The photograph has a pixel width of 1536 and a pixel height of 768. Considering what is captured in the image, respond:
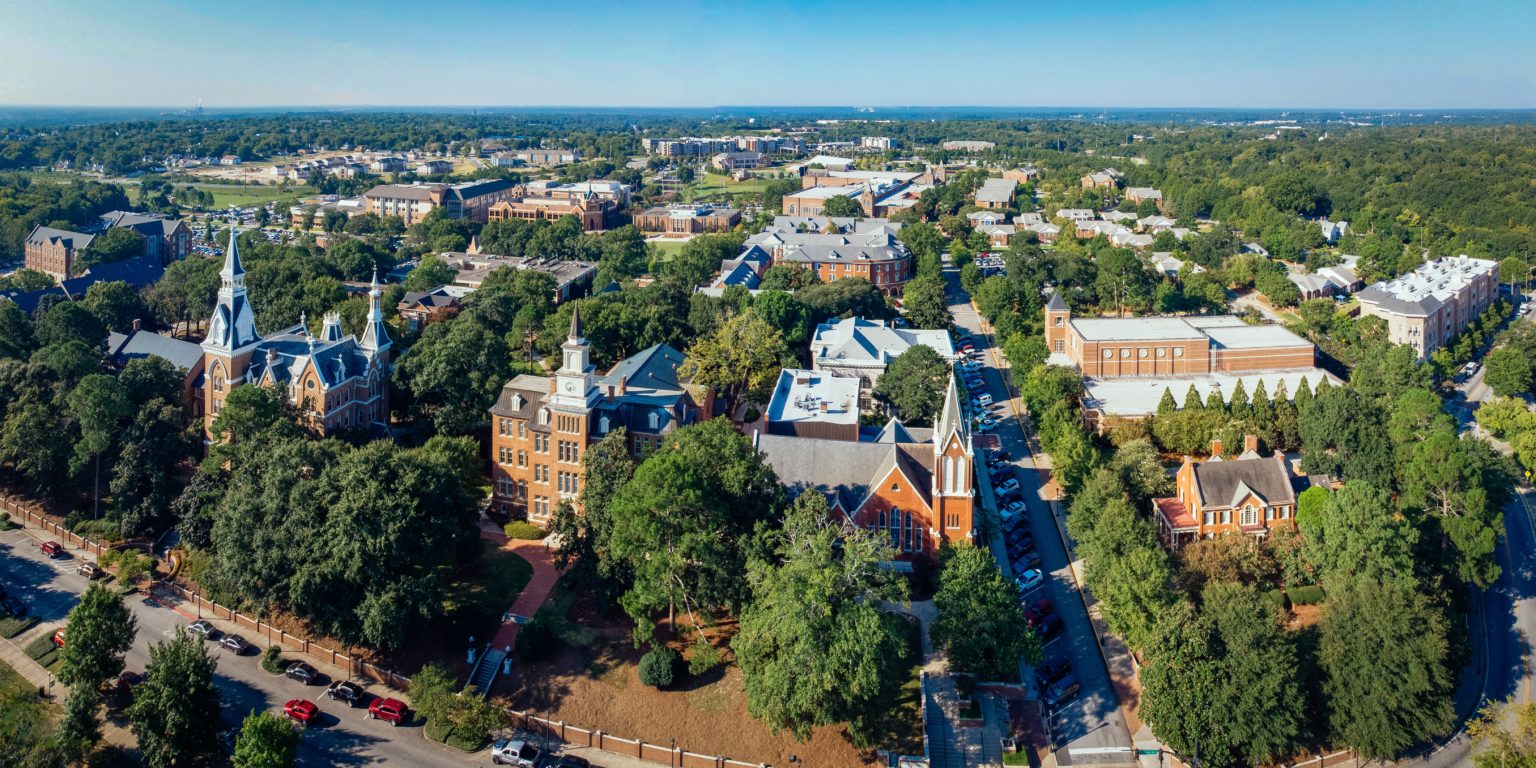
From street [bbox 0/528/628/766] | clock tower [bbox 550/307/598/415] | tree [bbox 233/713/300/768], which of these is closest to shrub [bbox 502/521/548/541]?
clock tower [bbox 550/307/598/415]

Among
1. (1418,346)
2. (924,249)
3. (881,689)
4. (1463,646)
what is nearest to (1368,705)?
(1463,646)

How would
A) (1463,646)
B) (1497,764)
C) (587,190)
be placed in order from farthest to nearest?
(587,190), (1463,646), (1497,764)

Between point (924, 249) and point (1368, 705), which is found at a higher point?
point (924, 249)

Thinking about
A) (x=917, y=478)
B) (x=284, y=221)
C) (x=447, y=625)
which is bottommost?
(x=447, y=625)

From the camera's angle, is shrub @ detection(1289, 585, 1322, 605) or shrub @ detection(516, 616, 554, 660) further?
shrub @ detection(1289, 585, 1322, 605)

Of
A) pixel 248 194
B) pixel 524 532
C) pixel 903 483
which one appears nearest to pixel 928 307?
pixel 903 483

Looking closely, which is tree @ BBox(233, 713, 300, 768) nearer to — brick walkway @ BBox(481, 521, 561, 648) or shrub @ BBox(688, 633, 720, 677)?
brick walkway @ BBox(481, 521, 561, 648)

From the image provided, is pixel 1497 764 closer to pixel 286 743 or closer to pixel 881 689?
pixel 881 689
